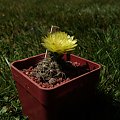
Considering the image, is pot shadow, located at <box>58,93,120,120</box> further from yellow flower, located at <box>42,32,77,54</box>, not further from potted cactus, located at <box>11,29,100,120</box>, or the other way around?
yellow flower, located at <box>42,32,77,54</box>

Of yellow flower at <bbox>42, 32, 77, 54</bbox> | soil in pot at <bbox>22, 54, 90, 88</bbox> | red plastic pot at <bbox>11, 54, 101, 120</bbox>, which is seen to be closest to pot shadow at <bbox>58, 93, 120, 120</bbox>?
red plastic pot at <bbox>11, 54, 101, 120</bbox>

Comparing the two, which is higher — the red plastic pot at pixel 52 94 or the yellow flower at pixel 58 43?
the yellow flower at pixel 58 43

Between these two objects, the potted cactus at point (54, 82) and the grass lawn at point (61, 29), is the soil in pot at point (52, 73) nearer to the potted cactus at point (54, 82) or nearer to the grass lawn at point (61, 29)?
the potted cactus at point (54, 82)

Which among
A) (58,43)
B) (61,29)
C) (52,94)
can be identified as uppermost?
(58,43)

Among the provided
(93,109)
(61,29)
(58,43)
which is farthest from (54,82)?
(61,29)

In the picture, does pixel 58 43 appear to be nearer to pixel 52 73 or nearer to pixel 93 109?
pixel 52 73

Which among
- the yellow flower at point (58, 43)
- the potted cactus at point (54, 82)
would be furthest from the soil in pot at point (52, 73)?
the yellow flower at point (58, 43)

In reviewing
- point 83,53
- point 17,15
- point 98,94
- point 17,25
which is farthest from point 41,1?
point 98,94
